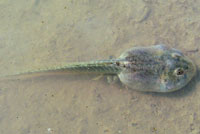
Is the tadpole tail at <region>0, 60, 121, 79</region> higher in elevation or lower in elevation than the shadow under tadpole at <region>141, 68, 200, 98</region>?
higher

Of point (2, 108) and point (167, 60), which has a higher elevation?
point (167, 60)

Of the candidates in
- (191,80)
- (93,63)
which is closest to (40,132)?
(93,63)

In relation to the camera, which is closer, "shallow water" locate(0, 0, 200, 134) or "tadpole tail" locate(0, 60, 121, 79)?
"shallow water" locate(0, 0, 200, 134)

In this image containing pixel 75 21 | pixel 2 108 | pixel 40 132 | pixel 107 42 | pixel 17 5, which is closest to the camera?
pixel 40 132

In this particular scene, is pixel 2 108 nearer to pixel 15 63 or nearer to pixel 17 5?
pixel 15 63

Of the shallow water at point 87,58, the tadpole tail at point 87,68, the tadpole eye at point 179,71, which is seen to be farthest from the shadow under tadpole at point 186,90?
the tadpole tail at point 87,68

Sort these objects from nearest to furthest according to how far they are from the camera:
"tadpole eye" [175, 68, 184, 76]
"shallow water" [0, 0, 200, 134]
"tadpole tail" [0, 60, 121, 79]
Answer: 1. "tadpole eye" [175, 68, 184, 76]
2. "shallow water" [0, 0, 200, 134]
3. "tadpole tail" [0, 60, 121, 79]

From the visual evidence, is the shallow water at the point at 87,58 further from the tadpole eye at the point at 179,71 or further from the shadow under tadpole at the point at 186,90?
the tadpole eye at the point at 179,71

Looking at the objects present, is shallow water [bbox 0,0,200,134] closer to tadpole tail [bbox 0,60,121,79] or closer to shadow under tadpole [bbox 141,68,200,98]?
shadow under tadpole [bbox 141,68,200,98]

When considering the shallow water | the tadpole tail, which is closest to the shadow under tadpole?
the shallow water

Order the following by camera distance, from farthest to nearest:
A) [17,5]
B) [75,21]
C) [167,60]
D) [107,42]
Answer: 1. [17,5]
2. [75,21]
3. [107,42]
4. [167,60]
